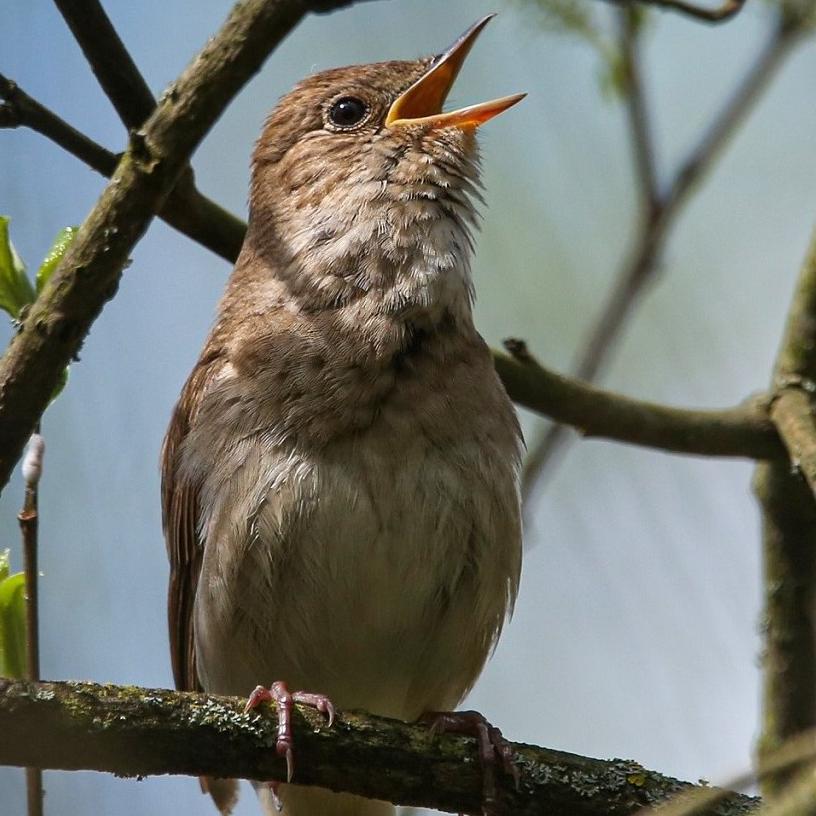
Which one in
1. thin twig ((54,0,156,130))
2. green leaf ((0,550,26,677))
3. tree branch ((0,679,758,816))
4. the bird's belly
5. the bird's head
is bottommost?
tree branch ((0,679,758,816))

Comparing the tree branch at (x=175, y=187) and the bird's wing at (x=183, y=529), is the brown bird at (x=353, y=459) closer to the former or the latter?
the bird's wing at (x=183, y=529)

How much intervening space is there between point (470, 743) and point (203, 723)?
80 centimetres

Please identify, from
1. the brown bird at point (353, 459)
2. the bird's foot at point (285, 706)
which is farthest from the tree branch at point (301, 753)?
the brown bird at point (353, 459)

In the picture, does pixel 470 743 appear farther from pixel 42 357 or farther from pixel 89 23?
pixel 89 23

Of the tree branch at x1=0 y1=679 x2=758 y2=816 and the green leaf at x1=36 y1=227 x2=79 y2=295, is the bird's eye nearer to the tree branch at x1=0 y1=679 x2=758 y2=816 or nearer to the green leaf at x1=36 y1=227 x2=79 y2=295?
the green leaf at x1=36 y1=227 x2=79 y2=295

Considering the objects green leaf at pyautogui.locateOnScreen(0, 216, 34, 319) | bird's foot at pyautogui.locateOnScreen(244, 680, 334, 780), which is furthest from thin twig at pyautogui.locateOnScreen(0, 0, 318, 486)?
bird's foot at pyautogui.locateOnScreen(244, 680, 334, 780)

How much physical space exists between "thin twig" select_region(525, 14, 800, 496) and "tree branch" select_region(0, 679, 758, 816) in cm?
186

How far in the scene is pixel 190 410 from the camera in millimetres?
4918

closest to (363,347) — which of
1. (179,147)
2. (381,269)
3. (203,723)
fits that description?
(381,269)

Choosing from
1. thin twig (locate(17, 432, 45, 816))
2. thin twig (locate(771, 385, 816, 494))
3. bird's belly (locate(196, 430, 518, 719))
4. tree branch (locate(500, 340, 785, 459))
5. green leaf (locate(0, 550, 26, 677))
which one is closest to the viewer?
thin twig (locate(17, 432, 45, 816))

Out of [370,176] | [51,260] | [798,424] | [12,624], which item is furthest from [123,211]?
[798,424]

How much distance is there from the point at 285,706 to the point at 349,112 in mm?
2788

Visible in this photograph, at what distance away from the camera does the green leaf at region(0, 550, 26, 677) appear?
335cm

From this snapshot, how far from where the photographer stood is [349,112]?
549 centimetres
